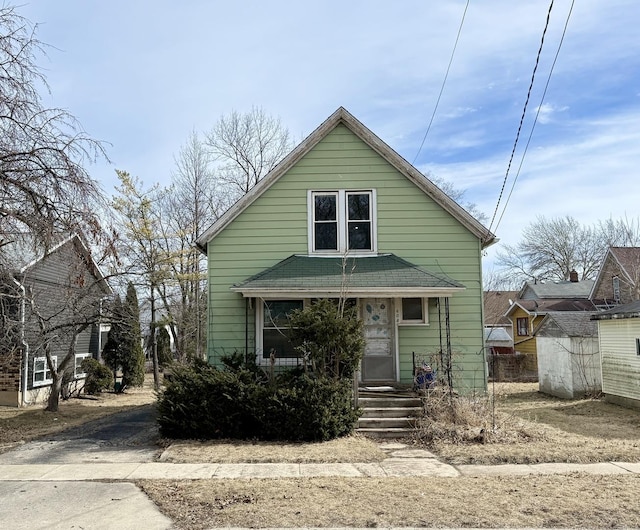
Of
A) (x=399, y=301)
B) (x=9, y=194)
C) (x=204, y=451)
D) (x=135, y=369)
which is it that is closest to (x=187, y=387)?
(x=204, y=451)

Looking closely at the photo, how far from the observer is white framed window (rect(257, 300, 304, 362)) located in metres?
13.0

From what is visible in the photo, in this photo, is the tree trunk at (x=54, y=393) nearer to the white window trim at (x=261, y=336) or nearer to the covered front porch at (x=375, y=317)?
the covered front porch at (x=375, y=317)

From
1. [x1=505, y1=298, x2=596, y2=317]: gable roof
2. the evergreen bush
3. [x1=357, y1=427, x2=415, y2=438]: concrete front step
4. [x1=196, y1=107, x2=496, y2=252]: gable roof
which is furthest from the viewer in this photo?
[x1=505, y1=298, x2=596, y2=317]: gable roof

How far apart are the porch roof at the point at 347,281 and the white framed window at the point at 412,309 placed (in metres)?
0.76

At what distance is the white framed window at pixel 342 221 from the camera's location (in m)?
13.6

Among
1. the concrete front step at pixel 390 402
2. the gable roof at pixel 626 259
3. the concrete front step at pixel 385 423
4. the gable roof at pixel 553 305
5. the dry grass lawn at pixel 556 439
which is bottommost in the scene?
the dry grass lawn at pixel 556 439

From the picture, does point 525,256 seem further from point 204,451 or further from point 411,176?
point 204,451

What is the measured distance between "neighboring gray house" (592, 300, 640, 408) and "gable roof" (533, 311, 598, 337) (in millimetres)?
1242

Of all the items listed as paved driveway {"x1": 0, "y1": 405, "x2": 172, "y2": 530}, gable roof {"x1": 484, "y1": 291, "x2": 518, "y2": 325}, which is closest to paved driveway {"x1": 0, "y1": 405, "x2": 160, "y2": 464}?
paved driveway {"x1": 0, "y1": 405, "x2": 172, "y2": 530}

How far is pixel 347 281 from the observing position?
12180 millimetres

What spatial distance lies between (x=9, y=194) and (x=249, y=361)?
5.41 meters

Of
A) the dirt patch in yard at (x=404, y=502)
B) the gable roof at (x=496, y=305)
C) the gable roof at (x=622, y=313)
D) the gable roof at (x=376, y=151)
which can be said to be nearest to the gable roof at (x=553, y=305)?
the gable roof at (x=496, y=305)

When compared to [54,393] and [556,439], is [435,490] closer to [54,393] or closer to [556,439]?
[556,439]

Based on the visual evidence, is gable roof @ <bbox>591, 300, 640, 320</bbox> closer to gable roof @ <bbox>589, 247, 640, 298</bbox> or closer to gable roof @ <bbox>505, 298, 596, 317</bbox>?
gable roof @ <bbox>589, 247, 640, 298</bbox>
